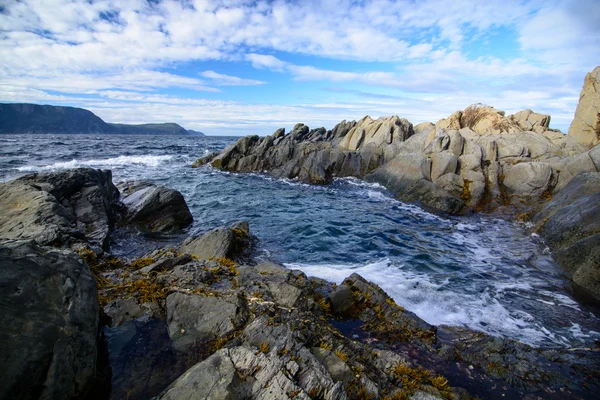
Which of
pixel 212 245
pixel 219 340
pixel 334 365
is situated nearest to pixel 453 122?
pixel 212 245

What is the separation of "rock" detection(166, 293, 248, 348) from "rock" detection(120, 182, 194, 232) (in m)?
9.72

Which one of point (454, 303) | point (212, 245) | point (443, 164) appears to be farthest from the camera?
point (443, 164)

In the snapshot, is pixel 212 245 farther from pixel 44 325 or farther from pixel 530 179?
pixel 530 179

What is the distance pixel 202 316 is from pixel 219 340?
839 millimetres

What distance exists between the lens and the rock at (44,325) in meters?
3.86

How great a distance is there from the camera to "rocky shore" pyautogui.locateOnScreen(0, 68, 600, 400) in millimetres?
4285

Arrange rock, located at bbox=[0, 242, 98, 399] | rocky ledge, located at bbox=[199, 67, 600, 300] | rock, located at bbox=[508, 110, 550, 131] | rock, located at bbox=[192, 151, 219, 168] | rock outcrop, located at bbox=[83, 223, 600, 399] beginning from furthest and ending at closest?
rock, located at bbox=[192, 151, 219, 168] → rock, located at bbox=[508, 110, 550, 131] → rocky ledge, located at bbox=[199, 67, 600, 300] → rock outcrop, located at bbox=[83, 223, 600, 399] → rock, located at bbox=[0, 242, 98, 399]

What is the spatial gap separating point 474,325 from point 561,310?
3446 mm

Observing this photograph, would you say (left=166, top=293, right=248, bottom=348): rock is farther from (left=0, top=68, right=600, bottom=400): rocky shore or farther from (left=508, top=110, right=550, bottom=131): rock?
(left=508, top=110, right=550, bottom=131): rock

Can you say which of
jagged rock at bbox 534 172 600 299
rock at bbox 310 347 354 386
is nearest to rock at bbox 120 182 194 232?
rock at bbox 310 347 354 386

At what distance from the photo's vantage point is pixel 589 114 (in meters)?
28.1

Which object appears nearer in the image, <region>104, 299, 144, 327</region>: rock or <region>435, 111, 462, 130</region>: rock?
<region>104, 299, 144, 327</region>: rock

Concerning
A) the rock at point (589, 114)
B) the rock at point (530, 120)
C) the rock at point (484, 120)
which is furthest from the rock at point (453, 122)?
the rock at point (589, 114)

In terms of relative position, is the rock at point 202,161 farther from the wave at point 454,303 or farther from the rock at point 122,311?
the rock at point 122,311
